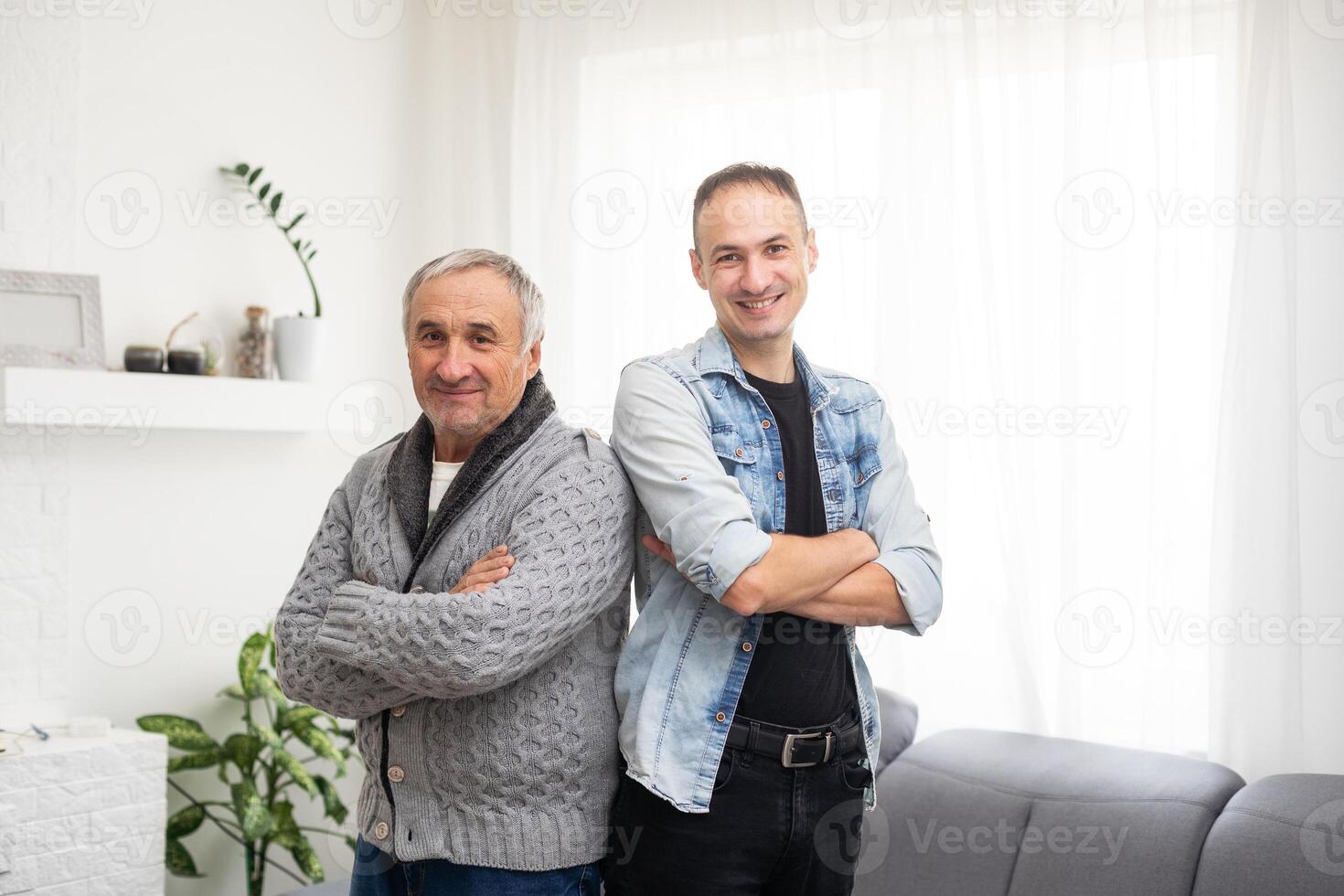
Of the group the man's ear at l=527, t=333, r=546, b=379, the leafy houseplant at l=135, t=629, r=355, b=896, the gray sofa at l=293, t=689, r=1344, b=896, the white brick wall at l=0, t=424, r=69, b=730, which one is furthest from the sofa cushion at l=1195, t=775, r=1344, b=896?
the white brick wall at l=0, t=424, r=69, b=730

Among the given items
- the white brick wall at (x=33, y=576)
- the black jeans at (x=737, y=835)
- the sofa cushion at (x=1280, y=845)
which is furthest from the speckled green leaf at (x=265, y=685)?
the sofa cushion at (x=1280, y=845)

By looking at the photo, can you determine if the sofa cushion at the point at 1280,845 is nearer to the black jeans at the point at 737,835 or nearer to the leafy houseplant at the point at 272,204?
the black jeans at the point at 737,835

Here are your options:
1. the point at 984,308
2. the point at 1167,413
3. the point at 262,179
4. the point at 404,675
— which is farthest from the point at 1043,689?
the point at 262,179

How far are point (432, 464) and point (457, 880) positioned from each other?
56 cm

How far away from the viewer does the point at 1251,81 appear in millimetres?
2791

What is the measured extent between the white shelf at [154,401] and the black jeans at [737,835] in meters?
2.10

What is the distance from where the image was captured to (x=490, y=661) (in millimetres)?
1495

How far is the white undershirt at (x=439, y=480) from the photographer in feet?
5.68

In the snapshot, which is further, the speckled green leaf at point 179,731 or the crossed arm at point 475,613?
the speckled green leaf at point 179,731

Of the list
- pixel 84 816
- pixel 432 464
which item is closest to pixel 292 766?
pixel 84 816

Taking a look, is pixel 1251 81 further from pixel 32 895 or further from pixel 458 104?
pixel 32 895

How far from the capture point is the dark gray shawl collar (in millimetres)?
1665

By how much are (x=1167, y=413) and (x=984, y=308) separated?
505 mm

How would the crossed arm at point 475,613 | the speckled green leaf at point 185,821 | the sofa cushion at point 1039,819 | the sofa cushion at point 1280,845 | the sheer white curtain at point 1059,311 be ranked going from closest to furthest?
the crossed arm at point 475,613 < the sofa cushion at point 1280,845 < the sofa cushion at point 1039,819 < the sheer white curtain at point 1059,311 < the speckled green leaf at point 185,821
